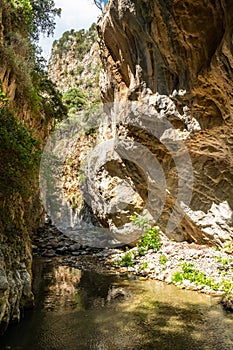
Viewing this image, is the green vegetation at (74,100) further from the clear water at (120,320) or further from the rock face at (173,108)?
the clear water at (120,320)

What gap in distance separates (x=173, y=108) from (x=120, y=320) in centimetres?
645

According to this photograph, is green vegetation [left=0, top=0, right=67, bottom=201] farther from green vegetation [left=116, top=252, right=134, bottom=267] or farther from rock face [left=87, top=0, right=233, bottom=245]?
green vegetation [left=116, top=252, right=134, bottom=267]

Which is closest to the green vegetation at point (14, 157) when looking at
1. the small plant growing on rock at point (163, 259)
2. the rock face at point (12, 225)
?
the rock face at point (12, 225)

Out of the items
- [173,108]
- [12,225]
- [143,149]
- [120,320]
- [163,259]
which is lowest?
[120,320]

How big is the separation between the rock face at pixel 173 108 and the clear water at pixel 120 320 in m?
3.94

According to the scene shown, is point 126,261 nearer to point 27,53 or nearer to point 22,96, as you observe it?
point 22,96

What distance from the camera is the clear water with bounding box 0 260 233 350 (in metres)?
5.47

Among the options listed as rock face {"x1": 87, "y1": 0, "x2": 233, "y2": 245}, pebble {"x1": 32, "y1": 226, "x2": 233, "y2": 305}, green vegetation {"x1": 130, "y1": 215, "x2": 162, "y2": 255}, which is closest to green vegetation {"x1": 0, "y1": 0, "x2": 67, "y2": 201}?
rock face {"x1": 87, "y1": 0, "x2": 233, "y2": 245}

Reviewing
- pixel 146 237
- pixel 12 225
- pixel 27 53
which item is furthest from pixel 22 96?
pixel 146 237

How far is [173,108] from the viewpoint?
10.1m

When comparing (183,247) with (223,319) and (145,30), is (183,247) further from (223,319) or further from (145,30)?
(145,30)

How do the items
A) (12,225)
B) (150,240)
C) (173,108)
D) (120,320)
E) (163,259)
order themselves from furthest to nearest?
(150,240), (163,259), (173,108), (12,225), (120,320)

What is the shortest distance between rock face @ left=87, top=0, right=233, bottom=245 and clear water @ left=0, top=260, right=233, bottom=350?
3936mm

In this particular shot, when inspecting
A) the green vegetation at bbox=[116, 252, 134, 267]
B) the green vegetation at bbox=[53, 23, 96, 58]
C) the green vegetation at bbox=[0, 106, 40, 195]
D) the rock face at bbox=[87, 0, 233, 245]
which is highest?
the green vegetation at bbox=[53, 23, 96, 58]
